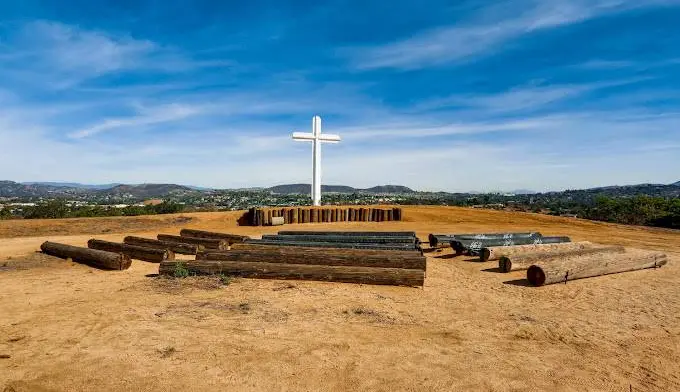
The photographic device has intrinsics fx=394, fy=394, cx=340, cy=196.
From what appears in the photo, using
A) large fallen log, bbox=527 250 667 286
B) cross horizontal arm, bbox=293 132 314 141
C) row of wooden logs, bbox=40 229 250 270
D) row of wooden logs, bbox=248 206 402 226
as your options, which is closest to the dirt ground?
large fallen log, bbox=527 250 667 286

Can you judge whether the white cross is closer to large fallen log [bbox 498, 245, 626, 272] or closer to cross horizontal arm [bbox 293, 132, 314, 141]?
cross horizontal arm [bbox 293, 132, 314, 141]

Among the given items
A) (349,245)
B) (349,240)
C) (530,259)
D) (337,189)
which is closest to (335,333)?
(349,245)

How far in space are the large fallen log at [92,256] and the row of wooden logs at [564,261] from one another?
11.8 meters

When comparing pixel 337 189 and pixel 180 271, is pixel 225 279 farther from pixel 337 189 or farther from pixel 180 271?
pixel 337 189

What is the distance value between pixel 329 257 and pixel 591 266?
757cm

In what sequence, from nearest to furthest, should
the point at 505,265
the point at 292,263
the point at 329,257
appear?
the point at 329,257
the point at 292,263
the point at 505,265

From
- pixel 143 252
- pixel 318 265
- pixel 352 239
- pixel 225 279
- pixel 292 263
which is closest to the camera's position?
pixel 225 279

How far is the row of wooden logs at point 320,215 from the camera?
2462cm

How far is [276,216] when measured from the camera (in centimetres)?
2514

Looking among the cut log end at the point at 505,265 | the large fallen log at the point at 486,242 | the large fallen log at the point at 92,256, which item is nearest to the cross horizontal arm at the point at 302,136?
the large fallen log at the point at 486,242

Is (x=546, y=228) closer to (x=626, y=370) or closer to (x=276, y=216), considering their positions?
(x=276, y=216)

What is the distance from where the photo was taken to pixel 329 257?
11.5 m

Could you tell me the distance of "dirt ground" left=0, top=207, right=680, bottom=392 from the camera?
5.29 metres

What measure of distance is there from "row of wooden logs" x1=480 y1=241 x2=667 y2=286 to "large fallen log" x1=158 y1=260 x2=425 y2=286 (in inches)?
133
